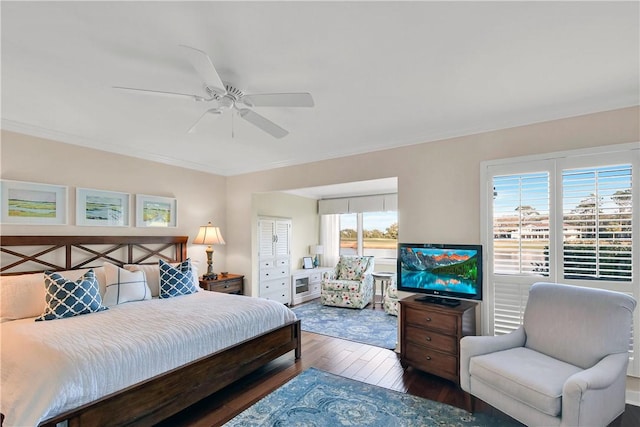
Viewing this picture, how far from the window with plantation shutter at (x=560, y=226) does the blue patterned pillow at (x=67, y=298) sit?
3.75 meters

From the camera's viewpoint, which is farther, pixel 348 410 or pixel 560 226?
pixel 560 226

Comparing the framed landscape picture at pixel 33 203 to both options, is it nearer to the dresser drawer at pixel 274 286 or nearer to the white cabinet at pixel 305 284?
the dresser drawer at pixel 274 286

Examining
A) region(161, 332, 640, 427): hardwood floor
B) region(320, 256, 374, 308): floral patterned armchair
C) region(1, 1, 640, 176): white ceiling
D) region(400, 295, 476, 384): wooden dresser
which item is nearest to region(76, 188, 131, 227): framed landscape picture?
region(1, 1, 640, 176): white ceiling

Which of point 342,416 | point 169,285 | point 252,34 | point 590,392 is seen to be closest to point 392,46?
point 252,34

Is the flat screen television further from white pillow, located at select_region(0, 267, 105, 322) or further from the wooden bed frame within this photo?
white pillow, located at select_region(0, 267, 105, 322)

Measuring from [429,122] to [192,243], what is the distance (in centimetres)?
375

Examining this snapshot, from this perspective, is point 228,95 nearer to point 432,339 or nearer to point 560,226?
point 432,339

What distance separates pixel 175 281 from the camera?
3652 mm

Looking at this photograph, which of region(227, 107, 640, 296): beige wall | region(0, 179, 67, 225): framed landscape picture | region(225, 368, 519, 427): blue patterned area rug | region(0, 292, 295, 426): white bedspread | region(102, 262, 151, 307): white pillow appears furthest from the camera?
region(102, 262, 151, 307): white pillow

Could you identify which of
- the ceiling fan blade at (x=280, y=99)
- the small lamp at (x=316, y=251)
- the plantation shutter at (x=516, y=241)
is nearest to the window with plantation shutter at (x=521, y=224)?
the plantation shutter at (x=516, y=241)

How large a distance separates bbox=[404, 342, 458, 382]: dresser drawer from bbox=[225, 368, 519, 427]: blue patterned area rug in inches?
15.4

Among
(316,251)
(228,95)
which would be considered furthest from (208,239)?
(316,251)

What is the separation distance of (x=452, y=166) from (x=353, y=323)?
2.76 metres

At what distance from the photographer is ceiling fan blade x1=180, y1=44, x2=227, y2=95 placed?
1.52 metres
